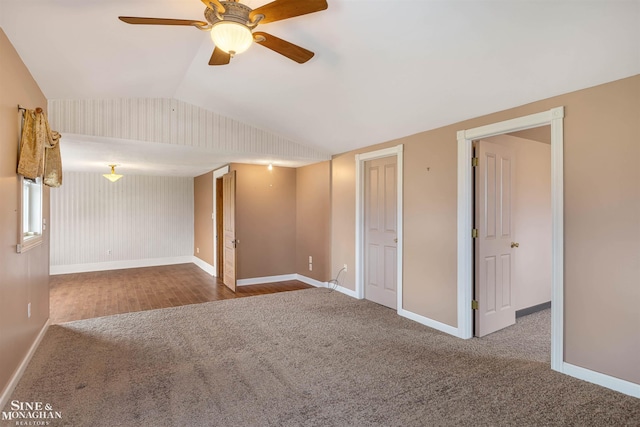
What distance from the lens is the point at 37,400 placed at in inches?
91.0

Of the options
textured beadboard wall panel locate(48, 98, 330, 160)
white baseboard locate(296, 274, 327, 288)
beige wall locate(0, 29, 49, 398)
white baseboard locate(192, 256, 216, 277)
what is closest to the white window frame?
beige wall locate(0, 29, 49, 398)

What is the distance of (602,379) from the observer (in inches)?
98.7

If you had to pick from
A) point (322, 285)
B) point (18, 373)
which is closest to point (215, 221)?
point (322, 285)

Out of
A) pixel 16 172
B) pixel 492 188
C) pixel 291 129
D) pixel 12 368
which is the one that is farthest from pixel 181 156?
pixel 492 188

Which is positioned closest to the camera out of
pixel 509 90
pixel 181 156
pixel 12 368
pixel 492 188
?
pixel 12 368

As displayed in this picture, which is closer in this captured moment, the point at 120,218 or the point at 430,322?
the point at 430,322

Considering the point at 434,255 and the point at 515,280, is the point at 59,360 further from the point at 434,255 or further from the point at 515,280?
the point at 515,280

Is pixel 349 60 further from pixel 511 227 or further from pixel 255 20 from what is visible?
pixel 511 227

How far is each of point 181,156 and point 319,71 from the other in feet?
9.69

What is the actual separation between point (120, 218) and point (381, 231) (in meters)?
6.26

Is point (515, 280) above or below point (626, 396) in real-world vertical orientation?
above

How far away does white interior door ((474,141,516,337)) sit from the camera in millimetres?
3520

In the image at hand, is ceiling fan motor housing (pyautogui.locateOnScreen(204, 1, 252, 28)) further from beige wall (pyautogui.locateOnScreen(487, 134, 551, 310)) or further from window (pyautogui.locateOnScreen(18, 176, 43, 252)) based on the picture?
beige wall (pyautogui.locateOnScreen(487, 134, 551, 310))

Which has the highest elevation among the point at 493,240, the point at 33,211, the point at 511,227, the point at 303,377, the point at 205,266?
the point at 33,211
